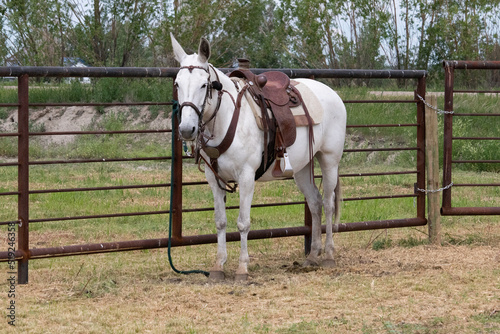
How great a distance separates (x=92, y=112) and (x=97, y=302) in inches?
512

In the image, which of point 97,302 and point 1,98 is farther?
point 1,98

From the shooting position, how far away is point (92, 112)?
17719mm

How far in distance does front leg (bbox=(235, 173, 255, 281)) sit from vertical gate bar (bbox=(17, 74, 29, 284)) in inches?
63.9

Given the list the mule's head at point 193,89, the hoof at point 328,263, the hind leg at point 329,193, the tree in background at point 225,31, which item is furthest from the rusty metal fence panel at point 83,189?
the tree in background at point 225,31

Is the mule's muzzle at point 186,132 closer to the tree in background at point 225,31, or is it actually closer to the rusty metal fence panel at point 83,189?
the rusty metal fence panel at point 83,189

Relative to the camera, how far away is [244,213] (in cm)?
576

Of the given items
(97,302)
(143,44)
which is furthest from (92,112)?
(97,302)

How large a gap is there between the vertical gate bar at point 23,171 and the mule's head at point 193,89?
1.20 m

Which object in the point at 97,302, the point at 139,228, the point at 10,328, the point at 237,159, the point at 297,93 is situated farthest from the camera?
the point at 139,228

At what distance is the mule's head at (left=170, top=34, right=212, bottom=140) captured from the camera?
16.8 ft

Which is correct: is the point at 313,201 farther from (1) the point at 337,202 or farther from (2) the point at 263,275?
(2) the point at 263,275

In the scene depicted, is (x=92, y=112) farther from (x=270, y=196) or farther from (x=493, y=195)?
(x=493, y=195)

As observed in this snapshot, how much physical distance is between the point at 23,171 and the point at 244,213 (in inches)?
66.9

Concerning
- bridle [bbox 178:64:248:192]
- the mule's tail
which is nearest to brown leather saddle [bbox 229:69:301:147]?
bridle [bbox 178:64:248:192]
